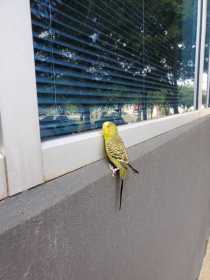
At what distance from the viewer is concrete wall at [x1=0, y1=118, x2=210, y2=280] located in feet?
1.87

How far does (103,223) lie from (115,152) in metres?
→ 0.23

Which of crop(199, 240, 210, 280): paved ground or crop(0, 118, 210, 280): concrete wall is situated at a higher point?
crop(0, 118, 210, 280): concrete wall

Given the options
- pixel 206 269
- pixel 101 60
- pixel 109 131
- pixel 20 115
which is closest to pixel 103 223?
→ pixel 109 131

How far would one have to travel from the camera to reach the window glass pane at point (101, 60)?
789mm

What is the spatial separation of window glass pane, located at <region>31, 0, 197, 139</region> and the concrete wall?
185mm

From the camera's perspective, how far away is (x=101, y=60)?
42.1 inches

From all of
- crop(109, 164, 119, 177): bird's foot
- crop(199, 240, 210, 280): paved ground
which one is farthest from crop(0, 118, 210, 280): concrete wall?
crop(199, 240, 210, 280): paved ground

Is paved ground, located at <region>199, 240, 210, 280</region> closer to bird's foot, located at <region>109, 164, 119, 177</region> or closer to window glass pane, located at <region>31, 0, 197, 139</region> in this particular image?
window glass pane, located at <region>31, 0, 197, 139</region>

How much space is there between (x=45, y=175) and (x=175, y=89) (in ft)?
5.40

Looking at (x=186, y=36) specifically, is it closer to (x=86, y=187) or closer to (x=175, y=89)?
(x=175, y=89)

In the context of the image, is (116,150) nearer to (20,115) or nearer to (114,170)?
(114,170)

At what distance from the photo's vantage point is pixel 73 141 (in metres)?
0.84

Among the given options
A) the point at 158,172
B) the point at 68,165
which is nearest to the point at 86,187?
the point at 68,165

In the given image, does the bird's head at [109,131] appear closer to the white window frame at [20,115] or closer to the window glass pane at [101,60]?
the window glass pane at [101,60]
